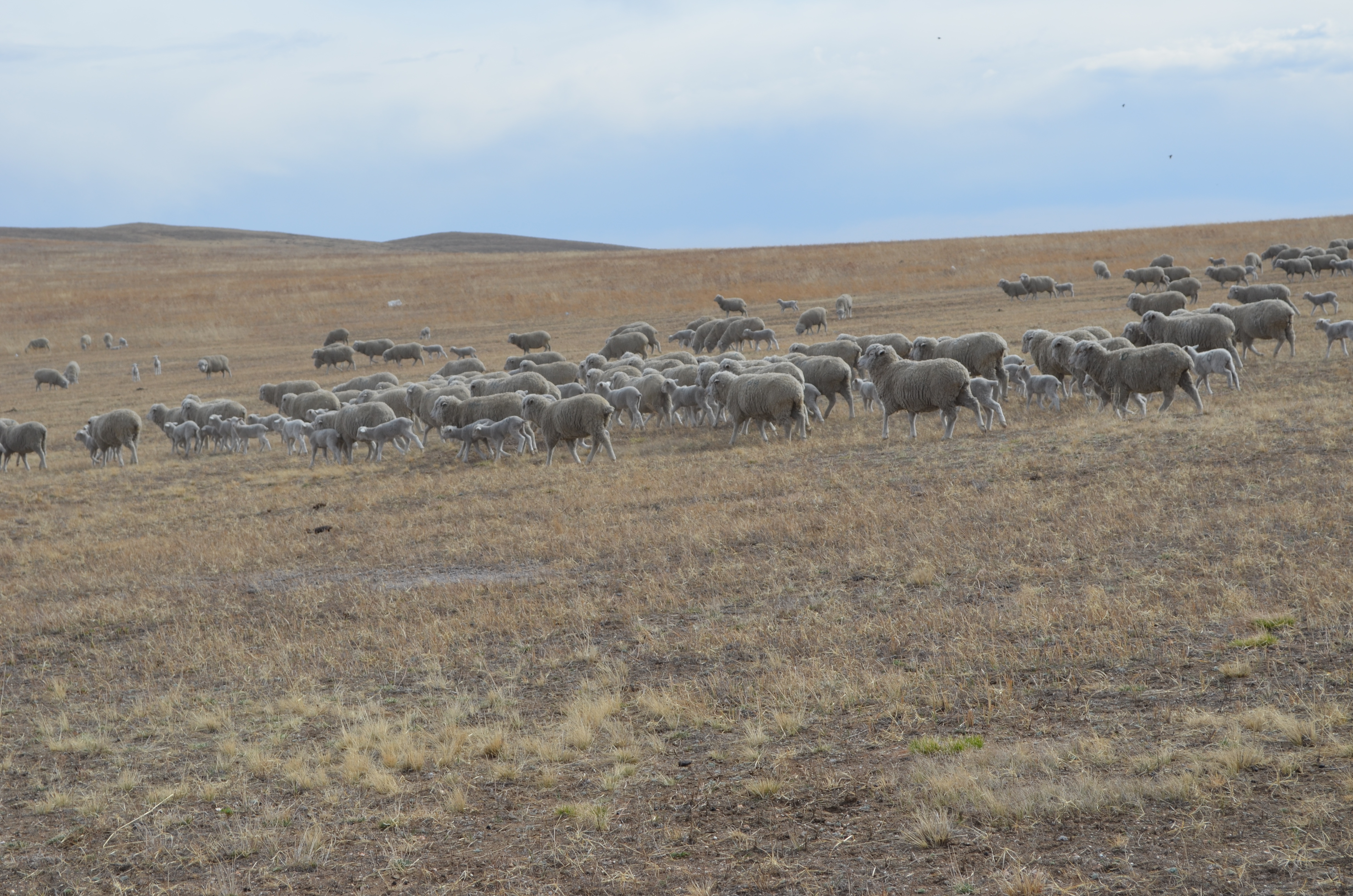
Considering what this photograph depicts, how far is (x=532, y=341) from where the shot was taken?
47.6 meters

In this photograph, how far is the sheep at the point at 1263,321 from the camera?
23047 millimetres

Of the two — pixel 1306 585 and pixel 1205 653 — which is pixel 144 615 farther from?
pixel 1306 585

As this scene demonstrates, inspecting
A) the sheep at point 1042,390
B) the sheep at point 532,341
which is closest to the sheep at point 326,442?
the sheep at point 1042,390

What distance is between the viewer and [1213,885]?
4668mm

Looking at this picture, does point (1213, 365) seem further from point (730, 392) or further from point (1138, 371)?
point (730, 392)

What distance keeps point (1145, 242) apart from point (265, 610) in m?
74.6

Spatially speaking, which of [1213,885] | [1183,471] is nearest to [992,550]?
A: [1183,471]

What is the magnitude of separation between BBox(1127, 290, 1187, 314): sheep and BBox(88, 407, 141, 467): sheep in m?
29.6

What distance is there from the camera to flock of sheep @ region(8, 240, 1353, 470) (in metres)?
18.6

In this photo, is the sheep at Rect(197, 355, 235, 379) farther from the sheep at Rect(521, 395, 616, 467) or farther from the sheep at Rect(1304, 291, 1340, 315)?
the sheep at Rect(1304, 291, 1340, 315)

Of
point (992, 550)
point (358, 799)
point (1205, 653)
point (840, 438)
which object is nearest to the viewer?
point (358, 799)

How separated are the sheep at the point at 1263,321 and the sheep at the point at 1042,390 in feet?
15.7

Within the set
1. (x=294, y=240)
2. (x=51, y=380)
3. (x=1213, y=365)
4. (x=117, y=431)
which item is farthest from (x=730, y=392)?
(x=294, y=240)

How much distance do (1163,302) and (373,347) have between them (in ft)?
112
